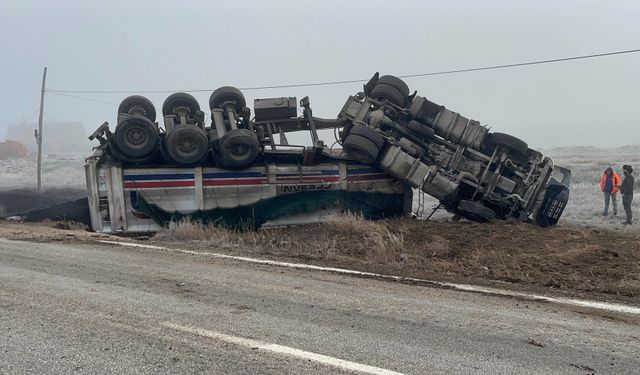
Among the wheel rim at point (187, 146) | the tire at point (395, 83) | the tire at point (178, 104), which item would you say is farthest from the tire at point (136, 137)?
the tire at point (395, 83)

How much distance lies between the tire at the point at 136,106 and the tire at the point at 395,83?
16.8 ft

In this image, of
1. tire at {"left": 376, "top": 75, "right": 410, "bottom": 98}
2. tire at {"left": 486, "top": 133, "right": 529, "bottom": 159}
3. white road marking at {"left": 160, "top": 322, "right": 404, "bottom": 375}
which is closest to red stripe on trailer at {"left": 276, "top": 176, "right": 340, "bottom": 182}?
tire at {"left": 376, "top": 75, "right": 410, "bottom": 98}

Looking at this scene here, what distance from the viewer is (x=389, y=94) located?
11219 millimetres

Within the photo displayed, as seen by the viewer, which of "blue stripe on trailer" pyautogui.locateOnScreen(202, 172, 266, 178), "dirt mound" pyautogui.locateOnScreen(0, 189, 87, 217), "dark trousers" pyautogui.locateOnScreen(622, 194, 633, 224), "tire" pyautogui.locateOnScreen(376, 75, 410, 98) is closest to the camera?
"blue stripe on trailer" pyautogui.locateOnScreen(202, 172, 266, 178)

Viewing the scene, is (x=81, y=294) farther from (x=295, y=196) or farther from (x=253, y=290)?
(x=295, y=196)

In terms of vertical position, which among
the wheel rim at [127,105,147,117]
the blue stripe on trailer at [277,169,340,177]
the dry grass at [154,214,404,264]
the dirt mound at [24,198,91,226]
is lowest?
the dry grass at [154,214,404,264]

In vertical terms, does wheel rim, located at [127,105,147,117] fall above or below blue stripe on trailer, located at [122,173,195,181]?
above

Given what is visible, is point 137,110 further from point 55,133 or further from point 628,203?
point 55,133

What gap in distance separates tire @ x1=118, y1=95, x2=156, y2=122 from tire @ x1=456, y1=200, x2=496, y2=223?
6926mm

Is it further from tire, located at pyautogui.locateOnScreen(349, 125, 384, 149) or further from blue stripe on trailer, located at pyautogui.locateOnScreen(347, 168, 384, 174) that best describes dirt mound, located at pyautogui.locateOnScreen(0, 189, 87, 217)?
tire, located at pyautogui.locateOnScreen(349, 125, 384, 149)

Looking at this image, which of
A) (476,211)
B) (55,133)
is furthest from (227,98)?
(55,133)

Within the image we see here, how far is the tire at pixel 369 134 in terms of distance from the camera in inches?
423

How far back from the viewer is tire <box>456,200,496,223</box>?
1034 cm

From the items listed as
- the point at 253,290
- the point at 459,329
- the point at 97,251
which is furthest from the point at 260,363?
the point at 97,251
